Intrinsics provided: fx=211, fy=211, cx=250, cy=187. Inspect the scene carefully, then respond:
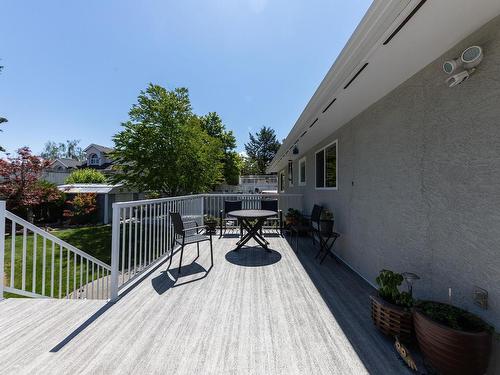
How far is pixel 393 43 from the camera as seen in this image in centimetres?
174

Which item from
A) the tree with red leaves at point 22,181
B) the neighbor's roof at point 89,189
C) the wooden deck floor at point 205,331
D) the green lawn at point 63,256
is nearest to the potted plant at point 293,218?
the wooden deck floor at point 205,331

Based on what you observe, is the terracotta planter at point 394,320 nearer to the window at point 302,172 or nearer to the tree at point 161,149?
the window at point 302,172

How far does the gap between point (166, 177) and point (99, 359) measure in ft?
27.4

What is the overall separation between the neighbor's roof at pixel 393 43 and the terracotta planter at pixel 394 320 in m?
2.21

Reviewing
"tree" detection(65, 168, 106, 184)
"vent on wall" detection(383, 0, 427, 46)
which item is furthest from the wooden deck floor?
"tree" detection(65, 168, 106, 184)

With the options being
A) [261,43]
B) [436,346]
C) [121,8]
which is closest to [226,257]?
[436,346]

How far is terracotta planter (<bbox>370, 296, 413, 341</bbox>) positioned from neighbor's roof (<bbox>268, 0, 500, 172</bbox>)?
2213 millimetres

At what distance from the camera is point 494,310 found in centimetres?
144

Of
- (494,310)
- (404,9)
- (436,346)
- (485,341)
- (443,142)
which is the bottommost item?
(436,346)

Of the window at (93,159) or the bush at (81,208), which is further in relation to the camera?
the window at (93,159)

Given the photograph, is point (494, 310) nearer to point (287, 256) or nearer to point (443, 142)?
point (443, 142)

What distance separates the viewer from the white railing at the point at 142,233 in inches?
98.7

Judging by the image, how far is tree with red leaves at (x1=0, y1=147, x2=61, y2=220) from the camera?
32.6 feet

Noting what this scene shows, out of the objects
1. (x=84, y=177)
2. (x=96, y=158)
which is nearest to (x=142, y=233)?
(x=84, y=177)
